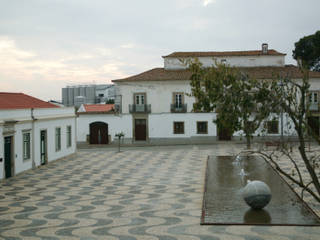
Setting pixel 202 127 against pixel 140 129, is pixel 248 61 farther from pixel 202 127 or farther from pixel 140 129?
pixel 140 129

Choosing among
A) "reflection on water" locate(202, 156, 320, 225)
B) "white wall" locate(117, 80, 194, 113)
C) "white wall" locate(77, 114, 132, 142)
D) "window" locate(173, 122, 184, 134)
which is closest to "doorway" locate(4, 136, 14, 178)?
"reflection on water" locate(202, 156, 320, 225)

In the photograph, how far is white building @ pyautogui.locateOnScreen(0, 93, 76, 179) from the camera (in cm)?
1839

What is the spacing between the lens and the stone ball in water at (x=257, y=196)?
11438 millimetres

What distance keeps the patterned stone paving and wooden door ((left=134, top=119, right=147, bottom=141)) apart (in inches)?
587

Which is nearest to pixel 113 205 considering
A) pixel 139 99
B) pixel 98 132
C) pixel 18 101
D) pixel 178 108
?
pixel 18 101

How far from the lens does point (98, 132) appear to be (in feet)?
125

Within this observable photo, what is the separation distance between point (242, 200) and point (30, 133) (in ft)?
38.9

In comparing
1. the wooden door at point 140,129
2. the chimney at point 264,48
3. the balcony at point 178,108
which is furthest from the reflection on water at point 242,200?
the chimney at point 264,48

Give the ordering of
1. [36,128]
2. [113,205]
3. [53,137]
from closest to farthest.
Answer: [113,205], [36,128], [53,137]

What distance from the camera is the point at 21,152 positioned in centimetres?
1970

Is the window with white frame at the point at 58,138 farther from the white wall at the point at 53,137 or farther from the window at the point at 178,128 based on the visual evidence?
the window at the point at 178,128

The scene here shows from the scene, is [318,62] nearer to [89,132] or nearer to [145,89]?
[145,89]

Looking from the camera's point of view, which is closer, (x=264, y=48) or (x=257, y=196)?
(x=257, y=196)

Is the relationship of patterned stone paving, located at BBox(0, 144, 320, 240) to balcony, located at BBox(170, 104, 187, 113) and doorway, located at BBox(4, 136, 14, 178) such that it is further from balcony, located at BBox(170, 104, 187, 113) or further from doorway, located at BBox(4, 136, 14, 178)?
balcony, located at BBox(170, 104, 187, 113)
